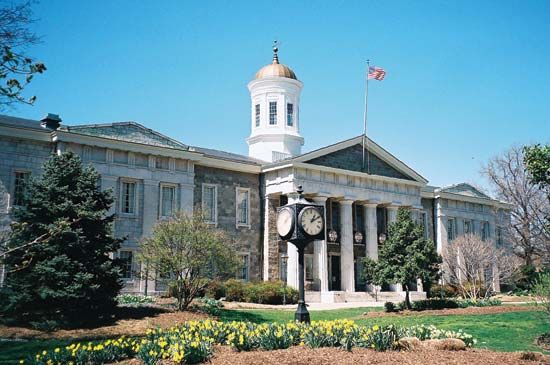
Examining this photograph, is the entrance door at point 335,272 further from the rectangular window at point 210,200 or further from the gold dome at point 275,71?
the gold dome at point 275,71

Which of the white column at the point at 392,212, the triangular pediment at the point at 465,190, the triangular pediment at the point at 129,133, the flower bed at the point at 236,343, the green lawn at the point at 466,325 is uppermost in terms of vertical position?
the triangular pediment at the point at 129,133

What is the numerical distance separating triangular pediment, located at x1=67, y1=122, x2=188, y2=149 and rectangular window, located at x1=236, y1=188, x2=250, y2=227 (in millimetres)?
5265

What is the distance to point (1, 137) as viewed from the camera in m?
27.1

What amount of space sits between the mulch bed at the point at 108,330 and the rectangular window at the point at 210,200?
45.8 ft

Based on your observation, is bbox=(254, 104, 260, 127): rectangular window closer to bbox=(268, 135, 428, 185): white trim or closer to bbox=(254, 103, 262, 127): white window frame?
bbox=(254, 103, 262, 127): white window frame

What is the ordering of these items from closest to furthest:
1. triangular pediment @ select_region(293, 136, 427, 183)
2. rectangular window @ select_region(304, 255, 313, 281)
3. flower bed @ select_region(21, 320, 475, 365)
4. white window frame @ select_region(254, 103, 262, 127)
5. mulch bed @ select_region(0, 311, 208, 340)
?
flower bed @ select_region(21, 320, 475, 365) < mulch bed @ select_region(0, 311, 208, 340) < triangular pediment @ select_region(293, 136, 427, 183) < rectangular window @ select_region(304, 255, 313, 281) < white window frame @ select_region(254, 103, 262, 127)

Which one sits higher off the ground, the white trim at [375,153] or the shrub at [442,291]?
the white trim at [375,153]

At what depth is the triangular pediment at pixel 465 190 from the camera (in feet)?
157

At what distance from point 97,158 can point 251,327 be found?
1967 centimetres

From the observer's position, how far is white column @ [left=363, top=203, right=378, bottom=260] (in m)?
38.6

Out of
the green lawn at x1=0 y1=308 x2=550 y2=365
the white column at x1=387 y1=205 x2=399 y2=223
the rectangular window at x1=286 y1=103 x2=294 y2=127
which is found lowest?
the green lawn at x1=0 y1=308 x2=550 y2=365

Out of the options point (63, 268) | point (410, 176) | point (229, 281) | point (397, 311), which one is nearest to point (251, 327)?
point (63, 268)

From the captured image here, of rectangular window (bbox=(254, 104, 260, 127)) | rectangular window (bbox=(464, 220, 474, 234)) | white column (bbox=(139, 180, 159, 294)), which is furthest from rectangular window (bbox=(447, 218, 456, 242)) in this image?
white column (bbox=(139, 180, 159, 294))

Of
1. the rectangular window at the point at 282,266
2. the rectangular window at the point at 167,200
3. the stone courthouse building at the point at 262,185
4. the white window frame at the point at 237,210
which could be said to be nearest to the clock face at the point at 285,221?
the stone courthouse building at the point at 262,185
